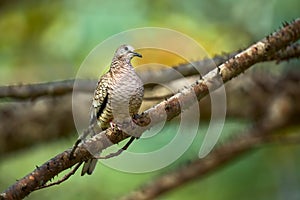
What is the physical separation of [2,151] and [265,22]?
1.83 metres

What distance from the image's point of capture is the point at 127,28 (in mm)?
4980

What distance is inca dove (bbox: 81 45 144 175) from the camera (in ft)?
6.53

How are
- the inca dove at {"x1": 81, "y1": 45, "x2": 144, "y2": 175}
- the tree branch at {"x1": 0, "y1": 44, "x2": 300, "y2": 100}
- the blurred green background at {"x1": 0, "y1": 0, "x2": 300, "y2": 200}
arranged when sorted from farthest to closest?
the blurred green background at {"x1": 0, "y1": 0, "x2": 300, "y2": 200} < the tree branch at {"x1": 0, "y1": 44, "x2": 300, "y2": 100} < the inca dove at {"x1": 81, "y1": 45, "x2": 144, "y2": 175}

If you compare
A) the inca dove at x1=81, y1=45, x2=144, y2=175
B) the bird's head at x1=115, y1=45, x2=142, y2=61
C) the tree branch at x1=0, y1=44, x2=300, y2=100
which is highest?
the tree branch at x1=0, y1=44, x2=300, y2=100

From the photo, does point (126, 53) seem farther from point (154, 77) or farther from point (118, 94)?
point (154, 77)

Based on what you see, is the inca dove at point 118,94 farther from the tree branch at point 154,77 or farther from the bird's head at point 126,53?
the tree branch at point 154,77

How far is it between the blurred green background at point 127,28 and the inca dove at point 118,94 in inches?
111

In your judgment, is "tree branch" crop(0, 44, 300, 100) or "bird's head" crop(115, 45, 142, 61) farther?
"tree branch" crop(0, 44, 300, 100)

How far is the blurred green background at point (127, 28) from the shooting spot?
5.01 metres

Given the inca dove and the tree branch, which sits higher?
the tree branch

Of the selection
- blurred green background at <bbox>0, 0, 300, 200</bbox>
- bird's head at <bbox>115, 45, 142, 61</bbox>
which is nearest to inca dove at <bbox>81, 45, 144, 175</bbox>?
bird's head at <bbox>115, 45, 142, 61</bbox>

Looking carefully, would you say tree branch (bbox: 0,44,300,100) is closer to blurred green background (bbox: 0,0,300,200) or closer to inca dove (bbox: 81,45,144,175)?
inca dove (bbox: 81,45,144,175)

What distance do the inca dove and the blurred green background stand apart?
2.82m

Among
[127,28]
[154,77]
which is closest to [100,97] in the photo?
[154,77]
